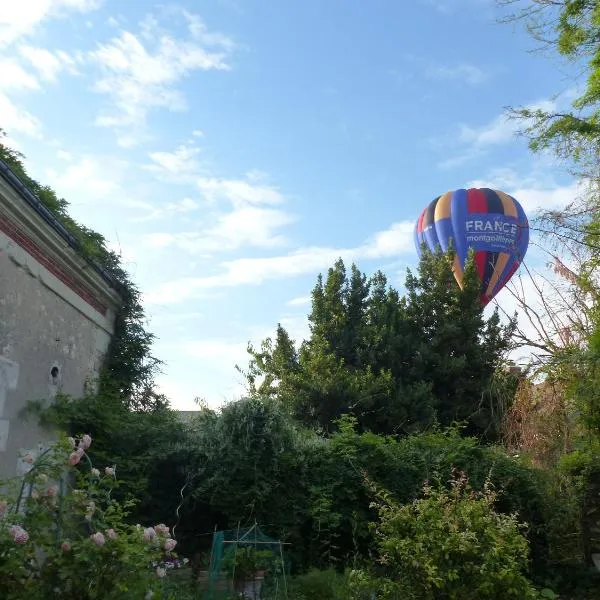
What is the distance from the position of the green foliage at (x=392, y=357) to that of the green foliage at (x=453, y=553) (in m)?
10.4

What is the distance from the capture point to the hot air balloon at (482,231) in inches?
867

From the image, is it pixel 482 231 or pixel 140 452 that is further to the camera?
pixel 482 231

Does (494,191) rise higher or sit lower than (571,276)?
higher

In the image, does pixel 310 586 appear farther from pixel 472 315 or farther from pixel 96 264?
pixel 472 315

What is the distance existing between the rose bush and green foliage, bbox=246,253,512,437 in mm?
12751

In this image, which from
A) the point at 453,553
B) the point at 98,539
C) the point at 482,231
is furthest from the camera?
the point at 482,231

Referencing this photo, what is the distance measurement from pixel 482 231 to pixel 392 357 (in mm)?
6229

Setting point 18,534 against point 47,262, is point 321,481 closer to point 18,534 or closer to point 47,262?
point 47,262

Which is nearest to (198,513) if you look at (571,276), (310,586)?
(310,586)

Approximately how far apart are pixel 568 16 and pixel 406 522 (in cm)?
652

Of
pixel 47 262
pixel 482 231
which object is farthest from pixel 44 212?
pixel 482 231

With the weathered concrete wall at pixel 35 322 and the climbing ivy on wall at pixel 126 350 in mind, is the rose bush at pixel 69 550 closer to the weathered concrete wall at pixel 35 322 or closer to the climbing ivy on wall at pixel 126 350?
the weathered concrete wall at pixel 35 322

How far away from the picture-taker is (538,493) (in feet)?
33.3

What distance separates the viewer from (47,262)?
848 centimetres
